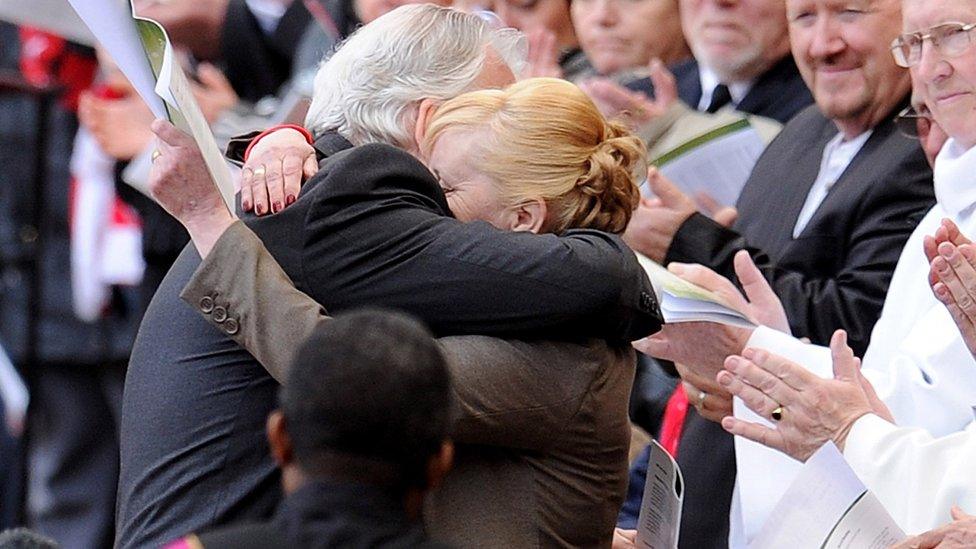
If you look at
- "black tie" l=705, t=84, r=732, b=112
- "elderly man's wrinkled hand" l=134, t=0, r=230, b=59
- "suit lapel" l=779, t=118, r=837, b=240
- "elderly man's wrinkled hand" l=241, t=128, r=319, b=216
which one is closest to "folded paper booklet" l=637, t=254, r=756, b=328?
"elderly man's wrinkled hand" l=241, t=128, r=319, b=216

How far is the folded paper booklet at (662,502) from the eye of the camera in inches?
128

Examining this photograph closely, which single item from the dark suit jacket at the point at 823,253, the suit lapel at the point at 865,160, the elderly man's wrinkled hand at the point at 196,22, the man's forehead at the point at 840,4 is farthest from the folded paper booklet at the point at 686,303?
the elderly man's wrinkled hand at the point at 196,22

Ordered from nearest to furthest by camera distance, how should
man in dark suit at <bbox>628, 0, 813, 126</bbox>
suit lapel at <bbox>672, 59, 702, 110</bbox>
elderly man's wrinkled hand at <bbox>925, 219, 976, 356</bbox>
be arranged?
elderly man's wrinkled hand at <bbox>925, 219, 976, 356</bbox>, man in dark suit at <bbox>628, 0, 813, 126</bbox>, suit lapel at <bbox>672, 59, 702, 110</bbox>

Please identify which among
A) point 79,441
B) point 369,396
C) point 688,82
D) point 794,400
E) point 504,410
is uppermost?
point 369,396

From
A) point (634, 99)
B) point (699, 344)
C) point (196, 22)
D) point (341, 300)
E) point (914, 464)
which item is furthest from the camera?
point (196, 22)

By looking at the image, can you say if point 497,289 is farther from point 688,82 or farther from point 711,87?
point 688,82

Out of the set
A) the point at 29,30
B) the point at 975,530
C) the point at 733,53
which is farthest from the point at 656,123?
the point at 29,30

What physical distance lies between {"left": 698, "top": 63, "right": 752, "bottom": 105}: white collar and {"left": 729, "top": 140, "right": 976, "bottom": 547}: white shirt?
58.4 inches

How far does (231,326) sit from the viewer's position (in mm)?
2914

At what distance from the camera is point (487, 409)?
9.55 ft

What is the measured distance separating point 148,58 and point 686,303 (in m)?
1.13

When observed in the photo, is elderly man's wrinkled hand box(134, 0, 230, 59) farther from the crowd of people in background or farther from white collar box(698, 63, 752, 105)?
white collar box(698, 63, 752, 105)

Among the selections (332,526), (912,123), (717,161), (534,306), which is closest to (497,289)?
(534,306)

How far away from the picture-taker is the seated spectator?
6.91 ft
